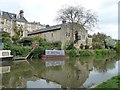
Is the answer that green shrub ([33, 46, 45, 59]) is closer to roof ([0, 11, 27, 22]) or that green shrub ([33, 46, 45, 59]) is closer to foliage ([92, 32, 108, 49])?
roof ([0, 11, 27, 22])

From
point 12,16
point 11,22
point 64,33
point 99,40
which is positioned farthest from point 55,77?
point 99,40

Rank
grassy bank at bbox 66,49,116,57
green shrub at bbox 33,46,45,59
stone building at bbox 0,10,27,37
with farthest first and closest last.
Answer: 1. stone building at bbox 0,10,27,37
2. grassy bank at bbox 66,49,116,57
3. green shrub at bbox 33,46,45,59

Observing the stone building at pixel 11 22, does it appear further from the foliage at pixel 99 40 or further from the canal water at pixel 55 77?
the canal water at pixel 55 77

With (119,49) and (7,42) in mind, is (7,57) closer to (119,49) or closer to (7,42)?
(7,42)

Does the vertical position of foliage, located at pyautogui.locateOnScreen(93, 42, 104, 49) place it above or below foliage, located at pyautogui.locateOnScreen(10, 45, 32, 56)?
above

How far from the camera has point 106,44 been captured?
75125mm

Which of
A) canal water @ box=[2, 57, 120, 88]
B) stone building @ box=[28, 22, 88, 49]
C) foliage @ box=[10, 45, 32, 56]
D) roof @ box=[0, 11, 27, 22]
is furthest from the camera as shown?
roof @ box=[0, 11, 27, 22]

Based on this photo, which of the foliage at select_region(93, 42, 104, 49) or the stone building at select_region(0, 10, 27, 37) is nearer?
the stone building at select_region(0, 10, 27, 37)

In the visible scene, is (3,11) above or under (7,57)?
above

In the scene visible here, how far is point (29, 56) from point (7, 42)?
476 cm

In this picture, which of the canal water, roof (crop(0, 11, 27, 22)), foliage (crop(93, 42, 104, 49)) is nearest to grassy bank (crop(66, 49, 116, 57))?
foliage (crop(93, 42, 104, 49))

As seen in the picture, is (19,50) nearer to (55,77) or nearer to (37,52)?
(37,52)

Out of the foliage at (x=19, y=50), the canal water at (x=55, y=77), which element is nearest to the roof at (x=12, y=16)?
the foliage at (x=19, y=50)

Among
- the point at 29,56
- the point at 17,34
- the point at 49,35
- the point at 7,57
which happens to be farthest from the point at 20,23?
the point at 7,57
